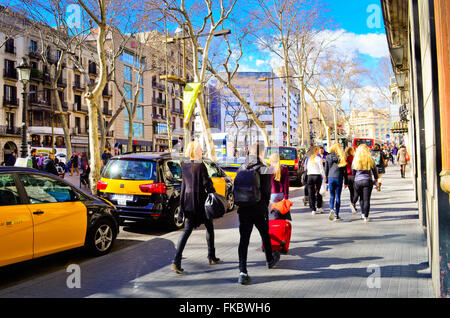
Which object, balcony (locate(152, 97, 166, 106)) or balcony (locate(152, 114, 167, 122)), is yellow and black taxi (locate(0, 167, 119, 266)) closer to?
balcony (locate(152, 114, 167, 122))

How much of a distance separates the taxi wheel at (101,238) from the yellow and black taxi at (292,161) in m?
12.7

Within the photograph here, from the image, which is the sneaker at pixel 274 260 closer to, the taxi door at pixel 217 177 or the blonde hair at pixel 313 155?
the blonde hair at pixel 313 155

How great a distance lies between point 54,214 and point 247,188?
8.92 feet

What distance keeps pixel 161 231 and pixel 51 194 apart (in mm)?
3146

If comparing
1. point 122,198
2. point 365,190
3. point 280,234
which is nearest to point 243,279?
point 280,234

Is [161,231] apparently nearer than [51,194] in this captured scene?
No

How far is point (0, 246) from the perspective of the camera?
4.46 m

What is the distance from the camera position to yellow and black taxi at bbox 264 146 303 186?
18.6 meters

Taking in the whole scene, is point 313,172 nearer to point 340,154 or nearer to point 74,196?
point 340,154

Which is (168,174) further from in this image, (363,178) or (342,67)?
(342,67)

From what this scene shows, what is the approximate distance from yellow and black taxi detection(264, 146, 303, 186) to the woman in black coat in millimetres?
13321

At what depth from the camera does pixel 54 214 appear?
17.1ft

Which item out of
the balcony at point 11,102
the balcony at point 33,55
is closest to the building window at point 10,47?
the balcony at point 33,55

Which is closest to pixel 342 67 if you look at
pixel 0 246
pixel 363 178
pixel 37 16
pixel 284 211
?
pixel 37 16
